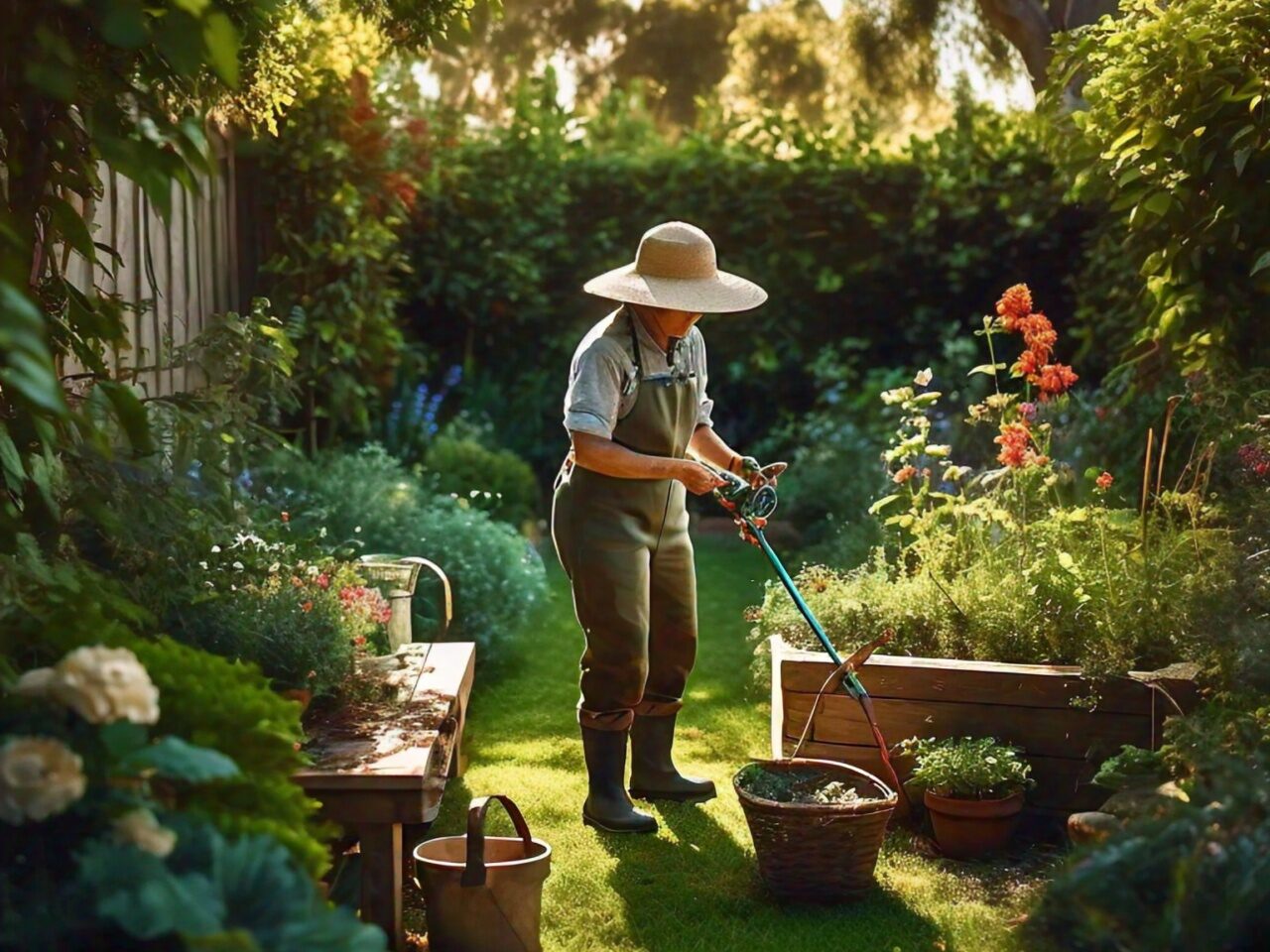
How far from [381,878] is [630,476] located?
1.34 meters

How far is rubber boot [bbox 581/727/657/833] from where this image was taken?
425cm

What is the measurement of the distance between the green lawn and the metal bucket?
0.27m

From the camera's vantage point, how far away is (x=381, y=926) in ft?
10.8

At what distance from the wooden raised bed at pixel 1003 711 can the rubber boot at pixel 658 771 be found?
1.15 ft

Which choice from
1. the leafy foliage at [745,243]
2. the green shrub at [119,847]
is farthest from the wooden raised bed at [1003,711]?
the leafy foliage at [745,243]

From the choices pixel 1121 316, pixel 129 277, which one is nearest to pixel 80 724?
pixel 129 277

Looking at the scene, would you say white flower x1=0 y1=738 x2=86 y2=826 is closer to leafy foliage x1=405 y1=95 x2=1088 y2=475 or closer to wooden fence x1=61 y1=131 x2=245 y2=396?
wooden fence x1=61 y1=131 x2=245 y2=396

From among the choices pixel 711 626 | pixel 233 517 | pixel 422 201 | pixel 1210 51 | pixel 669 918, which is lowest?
pixel 669 918

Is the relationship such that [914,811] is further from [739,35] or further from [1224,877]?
[739,35]

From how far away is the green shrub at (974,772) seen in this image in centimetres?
393

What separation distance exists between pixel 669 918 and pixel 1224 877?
1.74 m

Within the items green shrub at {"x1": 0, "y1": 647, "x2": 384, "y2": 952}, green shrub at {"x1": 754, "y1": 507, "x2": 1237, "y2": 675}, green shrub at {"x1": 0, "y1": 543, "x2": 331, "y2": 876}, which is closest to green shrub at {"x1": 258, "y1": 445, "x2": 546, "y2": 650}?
green shrub at {"x1": 754, "y1": 507, "x2": 1237, "y2": 675}

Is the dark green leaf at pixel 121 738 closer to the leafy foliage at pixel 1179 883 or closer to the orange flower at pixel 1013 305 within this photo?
the leafy foliage at pixel 1179 883

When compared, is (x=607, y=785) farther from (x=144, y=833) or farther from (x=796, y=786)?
(x=144, y=833)
